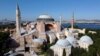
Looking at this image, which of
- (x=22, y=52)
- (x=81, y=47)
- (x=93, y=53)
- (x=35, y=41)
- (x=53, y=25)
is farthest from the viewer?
(x=53, y=25)

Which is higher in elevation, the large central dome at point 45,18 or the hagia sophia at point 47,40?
the large central dome at point 45,18

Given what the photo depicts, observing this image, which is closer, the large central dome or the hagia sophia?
the hagia sophia

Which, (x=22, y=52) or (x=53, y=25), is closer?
(x=22, y=52)

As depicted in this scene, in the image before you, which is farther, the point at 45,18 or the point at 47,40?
the point at 45,18

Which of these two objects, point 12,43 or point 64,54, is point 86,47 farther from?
point 12,43

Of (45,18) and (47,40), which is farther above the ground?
(45,18)

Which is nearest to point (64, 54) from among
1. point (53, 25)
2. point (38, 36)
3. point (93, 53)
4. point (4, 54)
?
point (93, 53)

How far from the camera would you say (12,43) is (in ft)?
54.5

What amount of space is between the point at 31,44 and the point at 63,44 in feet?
16.3

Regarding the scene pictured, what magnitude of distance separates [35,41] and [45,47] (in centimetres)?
111

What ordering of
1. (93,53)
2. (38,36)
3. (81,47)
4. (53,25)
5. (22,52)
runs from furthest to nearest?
(53,25)
(38,36)
(22,52)
(81,47)
(93,53)

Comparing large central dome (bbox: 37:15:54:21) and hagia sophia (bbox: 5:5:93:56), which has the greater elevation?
large central dome (bbox: 37:15:54:21)

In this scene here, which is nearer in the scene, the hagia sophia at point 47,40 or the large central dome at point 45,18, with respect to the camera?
the hagia sophia at point 47,40

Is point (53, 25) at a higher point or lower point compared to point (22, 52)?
higher
